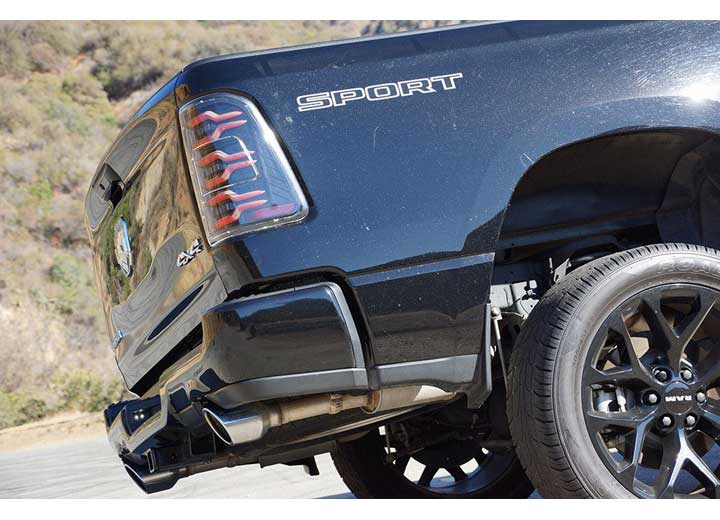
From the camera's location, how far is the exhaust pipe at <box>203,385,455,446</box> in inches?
98.7

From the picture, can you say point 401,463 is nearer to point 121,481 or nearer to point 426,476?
point 426,476

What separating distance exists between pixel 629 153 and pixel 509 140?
69 centimetres

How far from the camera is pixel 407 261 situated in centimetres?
254

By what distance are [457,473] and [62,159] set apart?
79.7 feet

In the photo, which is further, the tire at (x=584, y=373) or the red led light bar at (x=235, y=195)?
the tire at (x=584, y=373)

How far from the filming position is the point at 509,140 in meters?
2.64

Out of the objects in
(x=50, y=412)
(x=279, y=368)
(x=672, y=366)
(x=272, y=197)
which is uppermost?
(x=272, y=197)

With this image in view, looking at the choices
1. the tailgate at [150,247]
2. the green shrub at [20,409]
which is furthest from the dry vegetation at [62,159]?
the tailgate at [150,247]

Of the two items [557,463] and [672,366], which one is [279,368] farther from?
[672,366]

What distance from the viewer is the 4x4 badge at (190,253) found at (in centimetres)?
258

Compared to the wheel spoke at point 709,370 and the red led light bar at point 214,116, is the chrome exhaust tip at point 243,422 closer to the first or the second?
the red led light bar at point 214,116

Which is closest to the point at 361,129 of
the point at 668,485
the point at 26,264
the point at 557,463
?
the point at 557,463

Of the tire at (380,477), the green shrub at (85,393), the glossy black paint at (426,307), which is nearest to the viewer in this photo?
the glossy black paint at (426,307)

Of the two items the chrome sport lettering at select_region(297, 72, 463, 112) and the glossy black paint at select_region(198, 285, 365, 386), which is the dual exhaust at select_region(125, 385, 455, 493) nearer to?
the glossy black paint at select_region(198, 285, 365, 386)
